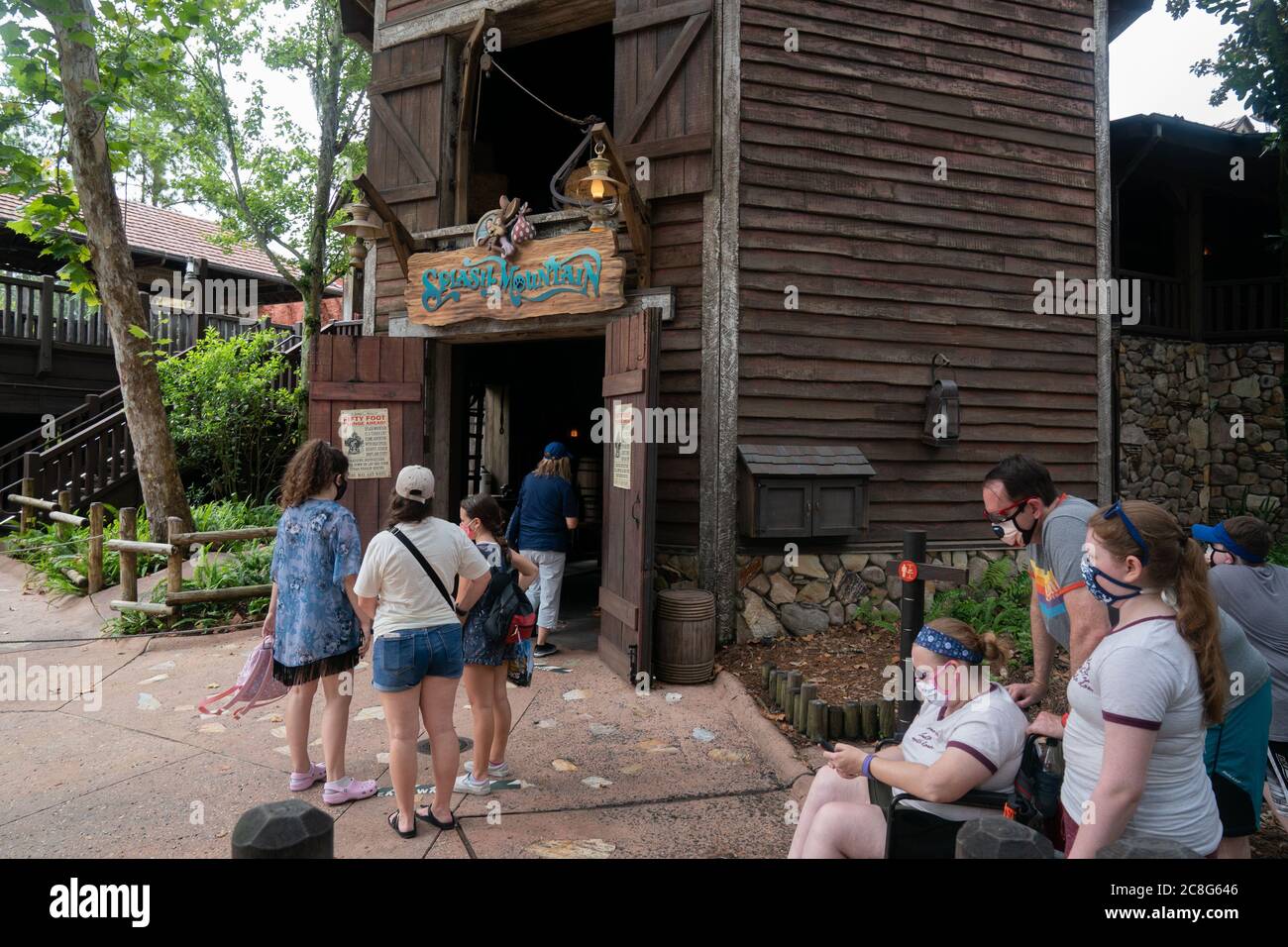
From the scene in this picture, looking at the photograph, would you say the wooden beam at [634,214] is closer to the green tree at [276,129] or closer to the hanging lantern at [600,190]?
the hanging lantern at [600,190]

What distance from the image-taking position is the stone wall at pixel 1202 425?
11562mm

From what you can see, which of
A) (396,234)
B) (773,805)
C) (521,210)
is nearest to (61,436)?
(396,234)

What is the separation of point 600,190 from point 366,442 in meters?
3.50

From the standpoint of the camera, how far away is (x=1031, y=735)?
8.91ft

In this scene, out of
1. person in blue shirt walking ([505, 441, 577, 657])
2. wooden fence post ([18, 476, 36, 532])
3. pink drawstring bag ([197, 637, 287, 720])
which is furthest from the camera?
wooden fence post ([18, 476, 36, 532])

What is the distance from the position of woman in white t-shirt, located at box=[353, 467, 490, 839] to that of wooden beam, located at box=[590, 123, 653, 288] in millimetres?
3548

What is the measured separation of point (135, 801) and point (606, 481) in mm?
4072

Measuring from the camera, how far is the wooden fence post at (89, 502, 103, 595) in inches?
328

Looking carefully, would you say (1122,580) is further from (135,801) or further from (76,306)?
(76,306)

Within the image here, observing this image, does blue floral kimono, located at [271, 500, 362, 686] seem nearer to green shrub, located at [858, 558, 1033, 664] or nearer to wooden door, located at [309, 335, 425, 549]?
wooden door, located at [309, 335, 425, 549]

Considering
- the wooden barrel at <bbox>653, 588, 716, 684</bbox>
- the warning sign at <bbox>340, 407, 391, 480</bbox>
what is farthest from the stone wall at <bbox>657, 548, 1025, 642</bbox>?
the warning sign at <bbox>340, 407, 391, 480</bbox>

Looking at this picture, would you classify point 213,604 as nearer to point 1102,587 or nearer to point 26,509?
point 26,509

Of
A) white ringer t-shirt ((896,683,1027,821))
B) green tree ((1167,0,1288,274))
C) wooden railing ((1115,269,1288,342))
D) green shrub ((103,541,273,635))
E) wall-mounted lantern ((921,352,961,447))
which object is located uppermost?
green tree ((1167,0,1288,274))
